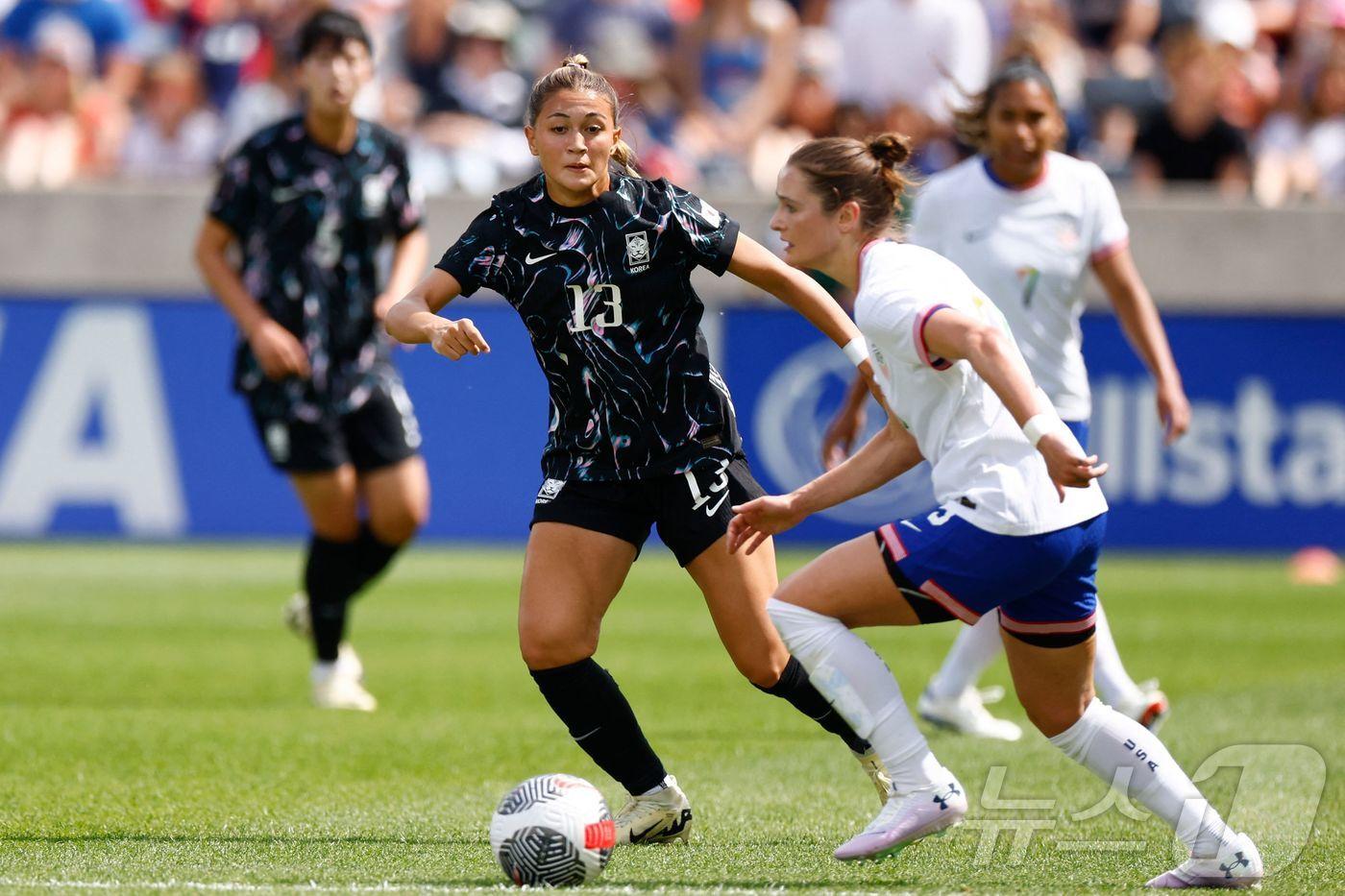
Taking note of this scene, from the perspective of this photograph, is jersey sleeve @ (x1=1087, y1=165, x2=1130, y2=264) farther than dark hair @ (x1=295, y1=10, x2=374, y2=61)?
No

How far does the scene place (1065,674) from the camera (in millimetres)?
5176

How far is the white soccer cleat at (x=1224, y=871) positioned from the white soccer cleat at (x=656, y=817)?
139 cm

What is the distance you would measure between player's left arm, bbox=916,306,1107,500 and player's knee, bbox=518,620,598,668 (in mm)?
1357

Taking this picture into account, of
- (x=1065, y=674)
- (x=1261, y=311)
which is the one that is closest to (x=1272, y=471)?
(x=1261, y=311)

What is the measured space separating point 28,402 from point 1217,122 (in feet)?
30.6

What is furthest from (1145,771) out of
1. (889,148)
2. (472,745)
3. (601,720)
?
(472,745)

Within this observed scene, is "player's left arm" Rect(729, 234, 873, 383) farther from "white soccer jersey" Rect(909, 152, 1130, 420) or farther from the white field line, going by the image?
"white soccer jersey" Rect(909, 152, 1130, 420)

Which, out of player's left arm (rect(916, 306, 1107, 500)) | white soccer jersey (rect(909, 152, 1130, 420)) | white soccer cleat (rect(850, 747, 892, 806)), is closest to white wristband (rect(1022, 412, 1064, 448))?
player's left arm (rect(916, 306, 1107, 500))

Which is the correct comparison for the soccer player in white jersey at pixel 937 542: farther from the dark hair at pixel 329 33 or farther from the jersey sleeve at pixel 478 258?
the dark hair at pixel 329 33

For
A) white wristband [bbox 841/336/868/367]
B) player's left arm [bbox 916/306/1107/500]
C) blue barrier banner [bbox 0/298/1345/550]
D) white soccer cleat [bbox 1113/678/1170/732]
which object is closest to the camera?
player's left arm [bbox 916/306/1107/500]

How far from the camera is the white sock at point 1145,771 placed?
498 cm

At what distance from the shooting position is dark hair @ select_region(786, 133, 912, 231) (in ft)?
17.3

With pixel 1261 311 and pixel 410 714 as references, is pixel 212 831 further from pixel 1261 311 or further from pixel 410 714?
pixel 1261 311

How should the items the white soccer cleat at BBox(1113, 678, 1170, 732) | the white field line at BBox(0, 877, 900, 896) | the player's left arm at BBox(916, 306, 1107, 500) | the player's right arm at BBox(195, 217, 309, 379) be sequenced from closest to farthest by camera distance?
the player's left arm at BBox(916, 306, 1107, 500), the white field line at BBox(0, 877, 900, 896), the white soccer cleat at BBox(1113, 678, 1170, 732), the player's right arm at BBox(195, 217, 309, 379)
